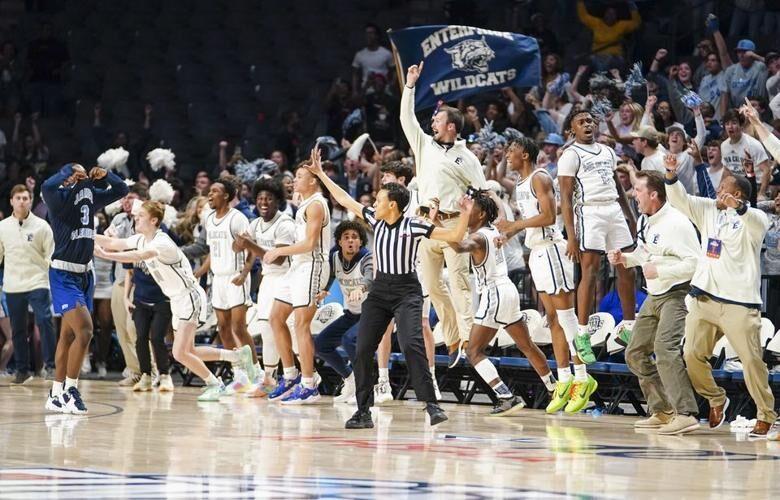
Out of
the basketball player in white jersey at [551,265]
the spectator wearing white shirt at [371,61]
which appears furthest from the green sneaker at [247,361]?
the spectator wearing white shirt at [371,61]

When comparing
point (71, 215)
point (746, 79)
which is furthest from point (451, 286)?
point (746, 79)

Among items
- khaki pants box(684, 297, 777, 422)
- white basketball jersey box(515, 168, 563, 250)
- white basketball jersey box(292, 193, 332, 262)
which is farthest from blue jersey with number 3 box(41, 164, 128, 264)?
khaki pants box(684, 297, 777, 422)

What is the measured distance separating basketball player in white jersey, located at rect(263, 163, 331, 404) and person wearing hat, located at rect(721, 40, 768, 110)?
5.25 meters

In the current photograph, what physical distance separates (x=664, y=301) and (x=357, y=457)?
345 cm

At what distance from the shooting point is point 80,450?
8695 mm

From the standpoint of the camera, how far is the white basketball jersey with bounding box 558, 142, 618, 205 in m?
11.9

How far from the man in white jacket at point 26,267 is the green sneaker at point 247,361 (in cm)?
345

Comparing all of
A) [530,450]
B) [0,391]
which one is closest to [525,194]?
[530,450]

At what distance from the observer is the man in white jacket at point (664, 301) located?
34.6ft

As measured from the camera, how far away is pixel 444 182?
487 inches

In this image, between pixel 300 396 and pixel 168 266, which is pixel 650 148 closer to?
pixel 300 396

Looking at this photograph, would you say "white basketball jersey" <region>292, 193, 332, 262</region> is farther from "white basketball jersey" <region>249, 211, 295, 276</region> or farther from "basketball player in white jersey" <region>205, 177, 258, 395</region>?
"basketball player in white jersey" <region>205, 177, 258, 395</region>

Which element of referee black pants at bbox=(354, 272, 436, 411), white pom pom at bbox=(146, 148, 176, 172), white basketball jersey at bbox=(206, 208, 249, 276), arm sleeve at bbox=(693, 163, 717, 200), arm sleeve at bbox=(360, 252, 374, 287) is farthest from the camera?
white pom pom at bbox=(146, 148, 176, 172)

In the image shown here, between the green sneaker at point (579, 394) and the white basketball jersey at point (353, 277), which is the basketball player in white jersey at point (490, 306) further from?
the white basketball jersey at point (353, 277)
